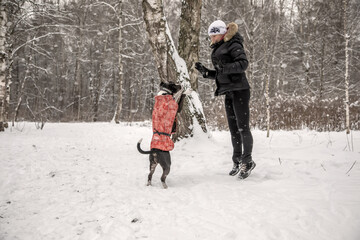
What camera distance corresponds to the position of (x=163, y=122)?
2688 millimetres

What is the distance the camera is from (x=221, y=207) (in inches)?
78.7

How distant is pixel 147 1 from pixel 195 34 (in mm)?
1263

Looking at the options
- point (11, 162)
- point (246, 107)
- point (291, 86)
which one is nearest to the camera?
point (246, 107)

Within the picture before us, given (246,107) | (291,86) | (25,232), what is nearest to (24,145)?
(25,232)

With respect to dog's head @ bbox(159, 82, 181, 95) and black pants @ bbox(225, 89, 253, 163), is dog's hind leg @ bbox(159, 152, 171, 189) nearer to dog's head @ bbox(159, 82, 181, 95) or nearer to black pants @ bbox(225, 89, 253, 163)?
dog's head @ bbox(159, 82, 181, 95)

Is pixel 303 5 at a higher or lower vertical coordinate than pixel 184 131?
higher

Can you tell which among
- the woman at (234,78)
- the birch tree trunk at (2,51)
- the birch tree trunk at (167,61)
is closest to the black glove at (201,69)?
the woman at (234,78)

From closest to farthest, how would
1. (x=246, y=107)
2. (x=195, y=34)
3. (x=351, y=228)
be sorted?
(x=351, y=228)
(x=246, y=107)
(x=195, y=34)

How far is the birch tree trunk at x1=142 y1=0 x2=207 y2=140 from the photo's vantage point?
A: 458cm

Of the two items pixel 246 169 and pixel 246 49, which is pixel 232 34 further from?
pixel 246 49

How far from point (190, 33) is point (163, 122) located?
309cm

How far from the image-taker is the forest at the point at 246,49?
707 centimetres

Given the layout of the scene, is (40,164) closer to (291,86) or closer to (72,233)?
(72,233)

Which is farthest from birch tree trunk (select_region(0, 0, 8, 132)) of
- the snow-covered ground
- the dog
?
the dog
